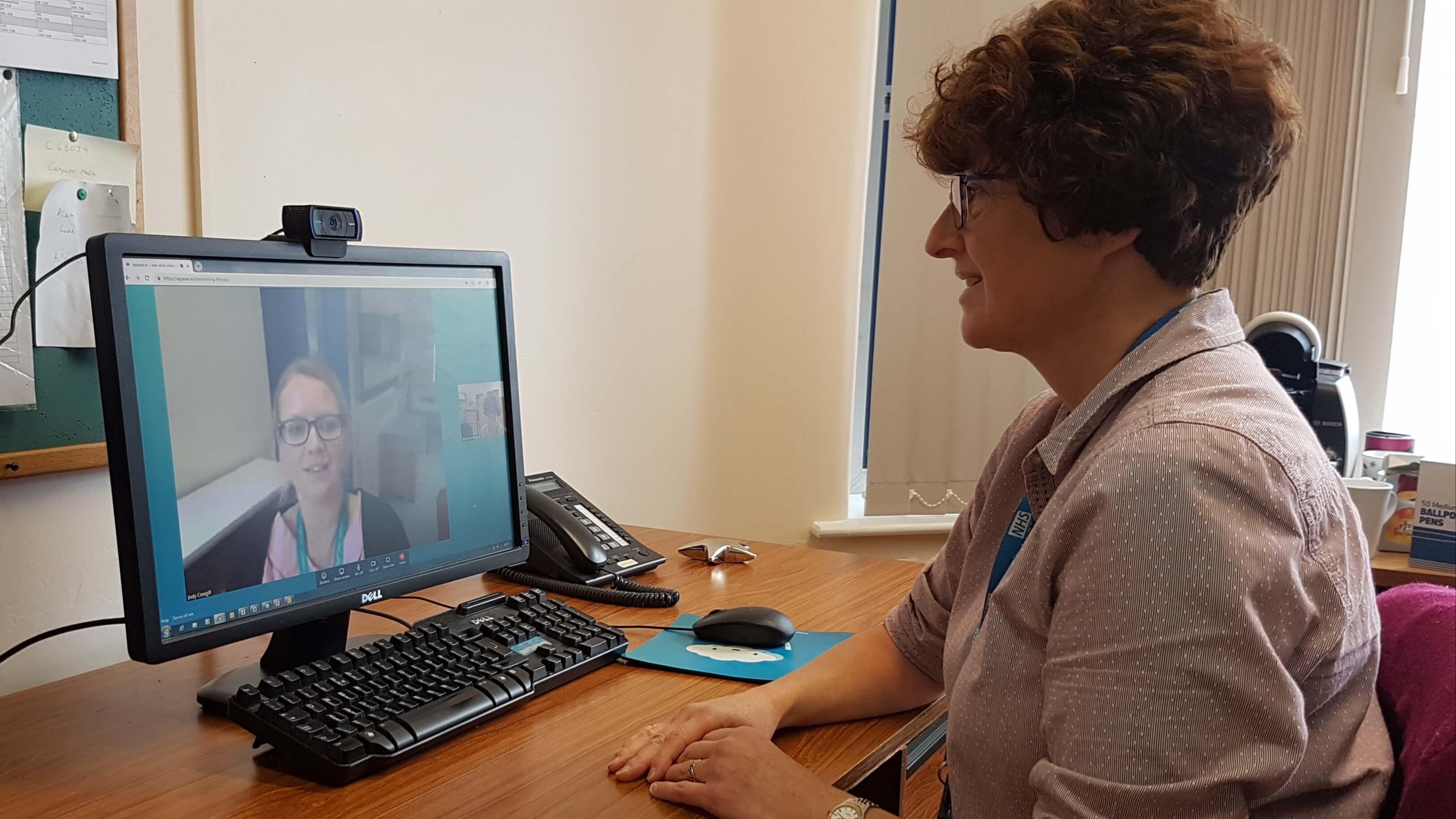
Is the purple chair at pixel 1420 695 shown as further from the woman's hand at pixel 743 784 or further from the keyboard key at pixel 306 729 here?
the keyboard key at pixel 306 729

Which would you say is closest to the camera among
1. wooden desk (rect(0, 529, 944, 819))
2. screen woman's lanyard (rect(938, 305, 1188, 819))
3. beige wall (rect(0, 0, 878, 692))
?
wooden desk (rect(0, 529, 944, 819))

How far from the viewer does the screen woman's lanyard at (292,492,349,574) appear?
1.05m

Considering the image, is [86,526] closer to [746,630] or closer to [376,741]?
[376,741]

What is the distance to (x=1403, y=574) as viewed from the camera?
2244 millimetres

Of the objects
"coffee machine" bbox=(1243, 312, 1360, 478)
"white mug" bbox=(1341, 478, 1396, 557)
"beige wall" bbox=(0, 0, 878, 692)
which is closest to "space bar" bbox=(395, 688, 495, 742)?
"beige wall" bbox=(0, 0, 878, 692)

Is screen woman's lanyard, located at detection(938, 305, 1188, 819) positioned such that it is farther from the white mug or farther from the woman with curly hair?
the white mug

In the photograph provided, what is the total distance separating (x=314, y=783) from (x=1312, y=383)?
239cm

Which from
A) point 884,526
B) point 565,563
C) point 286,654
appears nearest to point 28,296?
point 286,654

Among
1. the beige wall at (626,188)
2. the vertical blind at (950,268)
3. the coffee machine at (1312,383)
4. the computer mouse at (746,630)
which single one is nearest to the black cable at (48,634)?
the beige wall at (626,188)

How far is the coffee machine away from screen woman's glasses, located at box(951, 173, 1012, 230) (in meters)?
1.78

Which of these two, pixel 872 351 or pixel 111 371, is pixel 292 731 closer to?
pixel 111 371

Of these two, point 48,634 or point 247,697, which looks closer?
point 247,697

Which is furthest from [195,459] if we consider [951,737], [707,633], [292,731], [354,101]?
[354,101]

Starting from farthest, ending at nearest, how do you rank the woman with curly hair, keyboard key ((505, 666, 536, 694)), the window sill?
the window sill < keyboard key ((505, 666, 536, 694)) < the woman with curly hair
